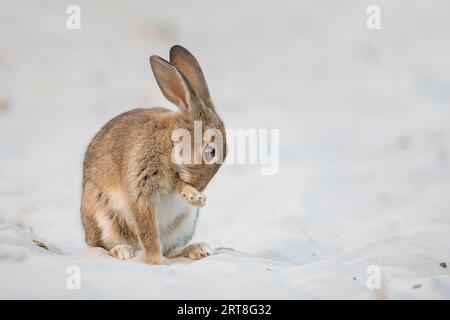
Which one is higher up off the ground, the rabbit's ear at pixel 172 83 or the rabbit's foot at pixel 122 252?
the rabbit's ear at pixel 172 83

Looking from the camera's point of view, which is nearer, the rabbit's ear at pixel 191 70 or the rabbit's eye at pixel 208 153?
the rabbit's eye at pixel 208 153

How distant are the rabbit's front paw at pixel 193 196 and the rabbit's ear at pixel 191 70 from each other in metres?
0.69

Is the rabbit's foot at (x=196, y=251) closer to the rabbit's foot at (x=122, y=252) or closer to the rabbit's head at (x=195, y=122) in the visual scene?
the rabbit's foot at (x=122, y=252)

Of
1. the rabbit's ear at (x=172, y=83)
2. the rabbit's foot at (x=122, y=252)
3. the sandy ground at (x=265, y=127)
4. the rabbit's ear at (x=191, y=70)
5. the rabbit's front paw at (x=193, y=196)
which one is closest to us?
the sandy ground at (x=265, y=127)

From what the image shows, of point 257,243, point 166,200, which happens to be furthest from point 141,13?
A: point 166,200

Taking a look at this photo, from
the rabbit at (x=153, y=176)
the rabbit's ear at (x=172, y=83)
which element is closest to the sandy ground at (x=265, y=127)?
the rabbit at (x=153, y=176)

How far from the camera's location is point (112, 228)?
19.7 ft

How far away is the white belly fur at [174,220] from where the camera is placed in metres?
5.77

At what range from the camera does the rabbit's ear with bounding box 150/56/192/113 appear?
220 inches

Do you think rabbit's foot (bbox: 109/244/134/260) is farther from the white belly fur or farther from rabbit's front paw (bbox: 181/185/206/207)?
rabbit's front paw (bbox: 181/185/206/207)

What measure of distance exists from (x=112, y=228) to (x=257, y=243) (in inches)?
61.5

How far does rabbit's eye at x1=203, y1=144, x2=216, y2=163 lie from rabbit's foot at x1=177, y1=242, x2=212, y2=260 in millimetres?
774

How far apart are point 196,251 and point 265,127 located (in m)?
5.93

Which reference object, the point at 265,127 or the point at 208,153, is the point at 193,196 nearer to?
the point at 208,153
